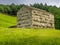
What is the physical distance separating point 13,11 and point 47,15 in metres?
105

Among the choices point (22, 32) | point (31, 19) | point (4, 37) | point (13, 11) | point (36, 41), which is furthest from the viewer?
point (13, 11)

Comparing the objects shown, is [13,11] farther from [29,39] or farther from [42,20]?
[29,39]

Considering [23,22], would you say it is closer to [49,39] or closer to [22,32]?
[22,32]

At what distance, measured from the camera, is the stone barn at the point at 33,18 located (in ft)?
144

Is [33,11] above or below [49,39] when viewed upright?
above

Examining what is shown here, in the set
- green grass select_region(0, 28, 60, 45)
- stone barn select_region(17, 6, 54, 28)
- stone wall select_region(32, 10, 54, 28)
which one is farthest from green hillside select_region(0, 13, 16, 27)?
green grass select_region(0, 28, 60, 45)

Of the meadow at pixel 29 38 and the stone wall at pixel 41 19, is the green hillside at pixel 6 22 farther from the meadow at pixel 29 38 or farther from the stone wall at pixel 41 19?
the meadow at pixel 29 38

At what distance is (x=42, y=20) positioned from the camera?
45.8 m

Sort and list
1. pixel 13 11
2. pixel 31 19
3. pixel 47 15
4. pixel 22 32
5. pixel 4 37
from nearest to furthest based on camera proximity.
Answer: pixel 4 37 < pixel 22 32 < pixel 31 19 < pixel 47 15 < pixel 13 11

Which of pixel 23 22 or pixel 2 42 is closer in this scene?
pixel 2 42

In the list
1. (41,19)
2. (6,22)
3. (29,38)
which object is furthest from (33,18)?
(6,22)

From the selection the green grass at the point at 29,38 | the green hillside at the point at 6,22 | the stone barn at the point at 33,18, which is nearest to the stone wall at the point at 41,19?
the stone barn at the point at 33,18

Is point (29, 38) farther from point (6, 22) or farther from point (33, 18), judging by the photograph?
point (6, 22)

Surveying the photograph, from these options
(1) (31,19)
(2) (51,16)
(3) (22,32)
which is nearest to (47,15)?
(2) (51,16)
